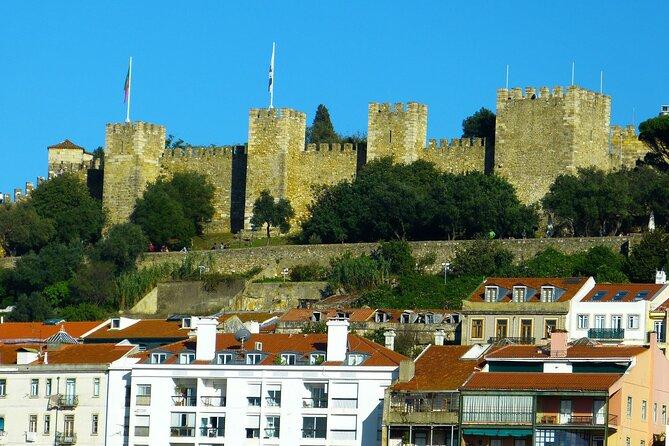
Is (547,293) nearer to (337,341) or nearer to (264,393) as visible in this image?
(337,341)

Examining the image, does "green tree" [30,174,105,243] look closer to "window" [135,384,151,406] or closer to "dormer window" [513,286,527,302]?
"dormer window" [513,286,527,302]

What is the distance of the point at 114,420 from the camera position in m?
63.5

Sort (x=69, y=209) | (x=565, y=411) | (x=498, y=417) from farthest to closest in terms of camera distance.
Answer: (x=69, y=209) → (x=498, y=417) → (x=565, y=411)

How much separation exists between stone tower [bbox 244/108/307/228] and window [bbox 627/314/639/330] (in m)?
28.0

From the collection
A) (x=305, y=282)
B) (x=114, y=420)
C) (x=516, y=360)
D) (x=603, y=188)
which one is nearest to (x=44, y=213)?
(x=305, y=282)

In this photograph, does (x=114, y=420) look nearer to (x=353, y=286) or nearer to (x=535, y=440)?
(x=535, y=440)

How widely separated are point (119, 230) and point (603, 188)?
17839mm

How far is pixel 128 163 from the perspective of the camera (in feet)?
326

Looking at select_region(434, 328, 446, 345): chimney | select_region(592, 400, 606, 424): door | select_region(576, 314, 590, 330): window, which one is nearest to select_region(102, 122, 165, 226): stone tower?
select_region(434, 328, 446, 345): chimney

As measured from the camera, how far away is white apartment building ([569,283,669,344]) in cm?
6875

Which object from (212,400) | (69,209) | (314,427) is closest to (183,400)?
(212,400)

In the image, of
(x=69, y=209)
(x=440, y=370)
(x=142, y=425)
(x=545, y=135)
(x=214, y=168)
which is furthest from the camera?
(x=214, y=168)

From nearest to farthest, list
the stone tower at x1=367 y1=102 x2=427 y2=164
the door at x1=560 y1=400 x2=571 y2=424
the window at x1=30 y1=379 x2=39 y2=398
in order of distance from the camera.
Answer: the door at x1=560 y1=400 x2=571 y2=424 → the window at x1=30 y1=379 x2=39 y2=398 → the stone tower at x1=367 y1=102 x2=427 y2=164

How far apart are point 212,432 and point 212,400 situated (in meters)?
0.90
